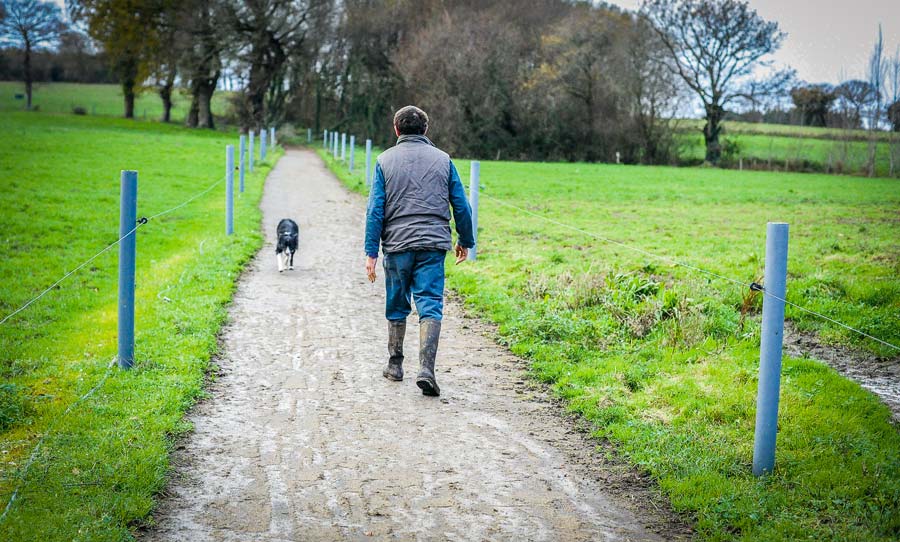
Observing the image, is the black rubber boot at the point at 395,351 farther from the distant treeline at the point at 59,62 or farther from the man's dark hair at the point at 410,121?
the distant treeline at the point at 59,62

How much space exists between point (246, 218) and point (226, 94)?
58723 mm

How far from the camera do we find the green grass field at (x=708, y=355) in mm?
4531

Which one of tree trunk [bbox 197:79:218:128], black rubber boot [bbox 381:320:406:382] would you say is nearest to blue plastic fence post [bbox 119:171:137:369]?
black rubber boot [bbox 381:320:406:382]

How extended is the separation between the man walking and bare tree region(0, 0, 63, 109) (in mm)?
80526

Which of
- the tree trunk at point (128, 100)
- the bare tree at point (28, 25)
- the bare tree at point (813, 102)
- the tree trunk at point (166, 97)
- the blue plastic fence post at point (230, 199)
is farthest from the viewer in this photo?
the bare tree at point (28, 25)

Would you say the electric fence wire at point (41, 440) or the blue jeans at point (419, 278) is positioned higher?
the blue jeans at point (419, 278)

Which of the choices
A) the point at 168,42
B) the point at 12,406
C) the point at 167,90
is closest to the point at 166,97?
the point at 167,90

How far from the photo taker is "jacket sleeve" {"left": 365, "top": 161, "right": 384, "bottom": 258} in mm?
6516

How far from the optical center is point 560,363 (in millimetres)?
7195

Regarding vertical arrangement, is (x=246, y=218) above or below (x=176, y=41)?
below

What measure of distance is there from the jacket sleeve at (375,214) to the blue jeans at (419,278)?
16cm

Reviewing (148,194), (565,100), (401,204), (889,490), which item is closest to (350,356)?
(401,204)

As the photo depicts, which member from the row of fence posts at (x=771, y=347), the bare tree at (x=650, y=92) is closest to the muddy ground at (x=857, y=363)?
the row of fence posts at (x=771, y=347)

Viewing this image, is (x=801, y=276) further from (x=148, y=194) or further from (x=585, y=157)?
(x=585, y=157)
